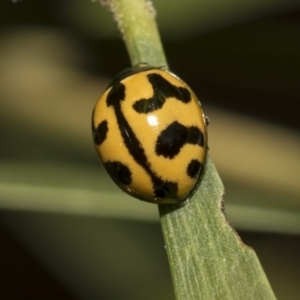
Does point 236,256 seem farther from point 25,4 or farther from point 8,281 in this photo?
point 8,281

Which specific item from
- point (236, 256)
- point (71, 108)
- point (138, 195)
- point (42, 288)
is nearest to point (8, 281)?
point (42, 288)

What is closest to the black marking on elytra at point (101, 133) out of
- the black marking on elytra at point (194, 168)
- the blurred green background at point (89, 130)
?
the black marking on elytra at point (194, 168)

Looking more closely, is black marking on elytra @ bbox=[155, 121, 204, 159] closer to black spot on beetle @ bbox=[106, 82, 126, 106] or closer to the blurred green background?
black spot on beetle @ bbox=[106, 82, 126, 106]

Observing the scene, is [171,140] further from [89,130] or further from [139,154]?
[89,130]

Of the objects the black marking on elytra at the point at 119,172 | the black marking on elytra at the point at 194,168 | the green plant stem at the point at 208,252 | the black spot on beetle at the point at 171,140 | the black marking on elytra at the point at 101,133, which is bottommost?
the green plant stem at the point at 208,252

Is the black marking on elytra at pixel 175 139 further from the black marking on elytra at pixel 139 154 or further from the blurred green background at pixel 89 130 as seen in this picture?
the blurred green background at pixel 89 130

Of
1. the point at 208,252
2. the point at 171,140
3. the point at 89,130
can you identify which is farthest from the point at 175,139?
the point at 89,130
